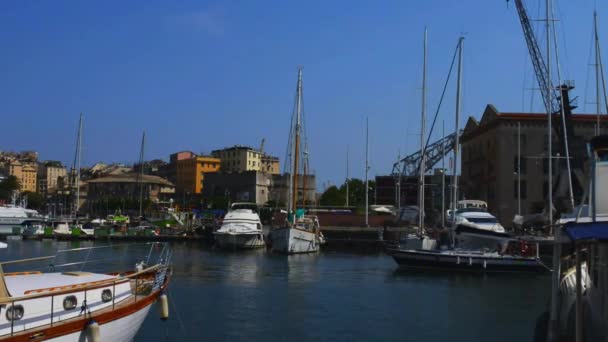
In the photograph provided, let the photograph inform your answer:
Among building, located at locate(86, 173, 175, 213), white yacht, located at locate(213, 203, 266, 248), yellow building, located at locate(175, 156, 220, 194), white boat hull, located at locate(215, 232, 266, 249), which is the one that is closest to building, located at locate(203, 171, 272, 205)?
building, located at locate(86, 173, 175, 213)

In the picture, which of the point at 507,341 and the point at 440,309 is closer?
the point at 507,341

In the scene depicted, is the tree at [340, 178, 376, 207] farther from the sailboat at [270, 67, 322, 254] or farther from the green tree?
the sailboat at [270, 67, 322, 254]

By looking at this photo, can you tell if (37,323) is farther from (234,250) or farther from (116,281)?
(234,250)

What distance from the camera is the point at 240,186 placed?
15975 cm

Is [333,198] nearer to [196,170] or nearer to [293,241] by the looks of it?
[196,170]

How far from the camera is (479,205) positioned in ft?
250

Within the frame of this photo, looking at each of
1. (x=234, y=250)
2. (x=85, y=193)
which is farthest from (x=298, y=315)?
(x=85, y=193)

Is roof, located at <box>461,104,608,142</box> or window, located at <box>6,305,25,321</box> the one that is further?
roof, located at <box>461,104,608,142</box>

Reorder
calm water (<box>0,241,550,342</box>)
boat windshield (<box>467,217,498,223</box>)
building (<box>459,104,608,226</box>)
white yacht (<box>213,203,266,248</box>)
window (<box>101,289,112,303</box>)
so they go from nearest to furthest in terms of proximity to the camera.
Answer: window (<box>101,289,112,303</box>), calm water (<box>0,241,550,342</box>), boat windshield (<box>467,217,498,223</box>), white yacht (<box>213,203,266,248</box>), building (<box>459,104,608,226</box>)

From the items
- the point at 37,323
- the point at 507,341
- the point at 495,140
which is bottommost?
the point at 507,341

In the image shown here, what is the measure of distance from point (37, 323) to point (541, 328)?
60.3ft

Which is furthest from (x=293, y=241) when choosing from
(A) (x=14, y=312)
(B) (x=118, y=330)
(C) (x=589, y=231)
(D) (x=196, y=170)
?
(D) (x=196, y=170)

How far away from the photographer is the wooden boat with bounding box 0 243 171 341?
16.5m

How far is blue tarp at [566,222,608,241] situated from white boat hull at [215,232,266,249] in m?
61.5
